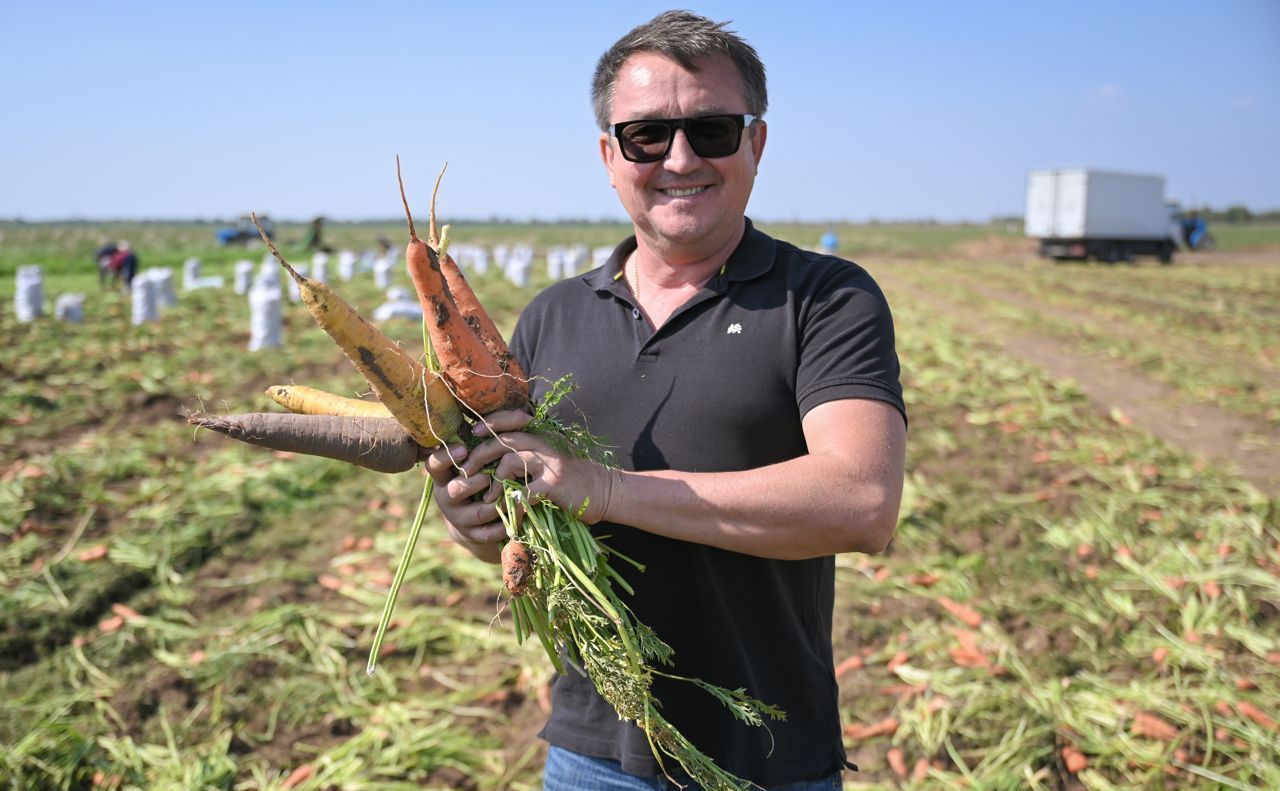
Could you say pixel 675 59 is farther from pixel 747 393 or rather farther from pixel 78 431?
pixel 78 431

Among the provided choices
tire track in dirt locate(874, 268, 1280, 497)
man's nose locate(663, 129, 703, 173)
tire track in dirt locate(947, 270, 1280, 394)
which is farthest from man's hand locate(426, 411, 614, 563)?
tire track in dirt locate(947, 270, 1280, 394)

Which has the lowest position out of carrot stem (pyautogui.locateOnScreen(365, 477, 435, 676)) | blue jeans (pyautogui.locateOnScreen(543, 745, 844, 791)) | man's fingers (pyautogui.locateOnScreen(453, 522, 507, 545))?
blue jeans (pyautogui.locateOnScreen(543, 745, 844, 791))

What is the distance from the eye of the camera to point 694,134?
5.90ft

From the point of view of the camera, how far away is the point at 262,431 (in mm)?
1854

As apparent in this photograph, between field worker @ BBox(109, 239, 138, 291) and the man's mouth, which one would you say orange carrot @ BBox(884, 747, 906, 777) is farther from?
field worker @ BBox(109, 239, 138, 291)

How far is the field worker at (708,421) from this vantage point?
5.32 feet

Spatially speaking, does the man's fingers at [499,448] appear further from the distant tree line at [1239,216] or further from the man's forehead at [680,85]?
the distant tree line at [1239,216]

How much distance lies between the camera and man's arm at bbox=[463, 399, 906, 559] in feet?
5.11

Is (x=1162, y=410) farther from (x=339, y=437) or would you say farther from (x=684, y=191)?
(x=339, y=437)

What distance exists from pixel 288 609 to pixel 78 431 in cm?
504

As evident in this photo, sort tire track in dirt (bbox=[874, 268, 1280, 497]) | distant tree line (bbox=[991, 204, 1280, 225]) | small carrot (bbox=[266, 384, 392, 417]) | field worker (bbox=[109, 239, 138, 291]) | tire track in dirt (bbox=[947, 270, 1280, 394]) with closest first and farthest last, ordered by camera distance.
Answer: small carrot (bbox=[266, 384, 392, 417])
tire track in dirt (bbox=[874, 268, 1280, 497])
tire track in dirt (bbox=[947, 270, 1280, 394])
field worker (bbox=[109, 239, 138, 291])
distant tree line (bbox=[991, 204, 1280, 225])

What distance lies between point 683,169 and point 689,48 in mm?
246

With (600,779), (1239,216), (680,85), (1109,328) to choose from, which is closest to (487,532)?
(600,779)

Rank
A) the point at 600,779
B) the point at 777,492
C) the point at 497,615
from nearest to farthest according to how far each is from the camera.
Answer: the point at 497,615
the point at 777,492
the point at 600,779
